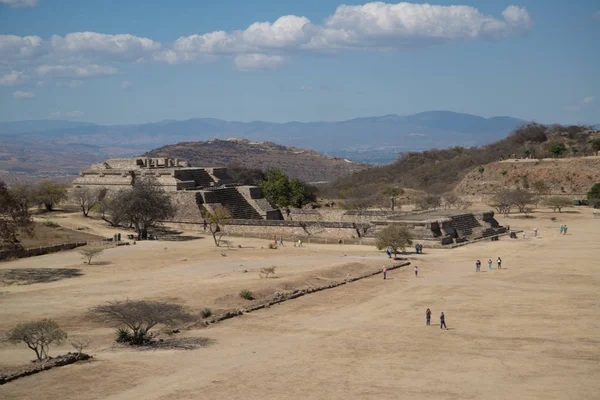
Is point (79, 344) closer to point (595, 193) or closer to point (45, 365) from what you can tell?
point (45, 365)

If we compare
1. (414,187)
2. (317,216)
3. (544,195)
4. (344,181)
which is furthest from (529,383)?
(344,181)

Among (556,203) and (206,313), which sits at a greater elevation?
(556,203)

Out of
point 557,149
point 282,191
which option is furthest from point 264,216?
point 557,149

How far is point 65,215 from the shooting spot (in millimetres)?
44375

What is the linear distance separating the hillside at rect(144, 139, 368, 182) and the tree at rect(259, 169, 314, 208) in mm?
73109

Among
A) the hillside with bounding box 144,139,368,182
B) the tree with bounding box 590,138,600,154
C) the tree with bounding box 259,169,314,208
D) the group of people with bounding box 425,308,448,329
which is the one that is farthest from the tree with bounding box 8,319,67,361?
the hillside with bounding box 144,139,368,182

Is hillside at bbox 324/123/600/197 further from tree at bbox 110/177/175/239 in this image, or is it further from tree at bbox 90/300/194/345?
tree at bbox 90/300/194/345

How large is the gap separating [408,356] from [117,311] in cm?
835

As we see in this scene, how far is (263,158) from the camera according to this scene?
502ft

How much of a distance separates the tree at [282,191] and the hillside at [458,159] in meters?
16.9

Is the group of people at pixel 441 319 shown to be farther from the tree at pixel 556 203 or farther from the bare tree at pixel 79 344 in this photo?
the tree at pixel 556 203

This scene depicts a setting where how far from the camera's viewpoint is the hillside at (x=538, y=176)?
208 ft

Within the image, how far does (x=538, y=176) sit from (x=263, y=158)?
92.4 m

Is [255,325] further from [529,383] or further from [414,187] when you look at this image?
[414,187]
